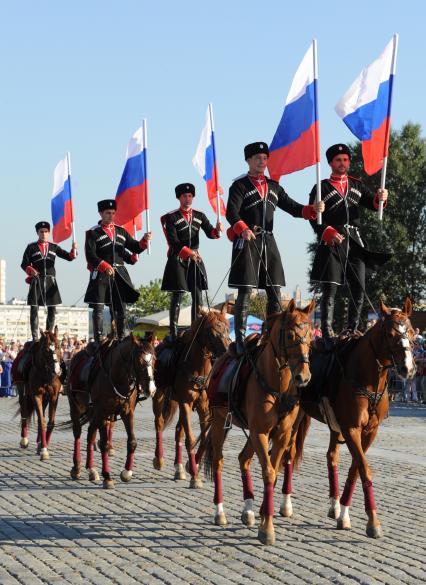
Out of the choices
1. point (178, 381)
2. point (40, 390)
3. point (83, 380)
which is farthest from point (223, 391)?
point (40, 390)

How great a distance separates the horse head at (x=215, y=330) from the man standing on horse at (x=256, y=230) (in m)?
1.54

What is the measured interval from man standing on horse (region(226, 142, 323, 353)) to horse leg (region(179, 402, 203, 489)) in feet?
8.34

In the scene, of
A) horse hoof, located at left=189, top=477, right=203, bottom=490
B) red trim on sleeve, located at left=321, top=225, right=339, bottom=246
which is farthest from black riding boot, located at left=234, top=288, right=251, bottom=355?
horse hoof, located at left=189, top=477, right=203, bottom=490

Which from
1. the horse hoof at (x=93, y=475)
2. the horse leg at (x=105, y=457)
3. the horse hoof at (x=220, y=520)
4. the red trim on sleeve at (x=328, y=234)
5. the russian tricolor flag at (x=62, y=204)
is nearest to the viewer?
the horse hoof at (x=220, y=520)

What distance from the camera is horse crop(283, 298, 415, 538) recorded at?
31.1ft

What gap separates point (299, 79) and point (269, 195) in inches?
73.7

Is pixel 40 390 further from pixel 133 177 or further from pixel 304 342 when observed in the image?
pixel 304 342

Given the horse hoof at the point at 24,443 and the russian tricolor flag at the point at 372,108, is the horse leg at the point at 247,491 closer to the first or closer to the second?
the russian tricolor flag at the point at 372,108

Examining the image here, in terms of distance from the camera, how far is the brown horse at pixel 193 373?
1286cm

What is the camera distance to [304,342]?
9.19 metres

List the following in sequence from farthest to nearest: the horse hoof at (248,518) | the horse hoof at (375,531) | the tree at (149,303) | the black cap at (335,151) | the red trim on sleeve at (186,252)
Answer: the tree at (149,303), the red trim on sleeve at (186,252), the black cap at (335,151), the horse hoof at (248,518), the horse hoof at (375,531)

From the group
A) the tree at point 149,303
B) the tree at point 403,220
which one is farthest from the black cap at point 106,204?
the tree at point 149,303

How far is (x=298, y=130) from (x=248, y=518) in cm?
465

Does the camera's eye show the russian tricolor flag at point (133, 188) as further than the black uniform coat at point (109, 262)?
Yes
